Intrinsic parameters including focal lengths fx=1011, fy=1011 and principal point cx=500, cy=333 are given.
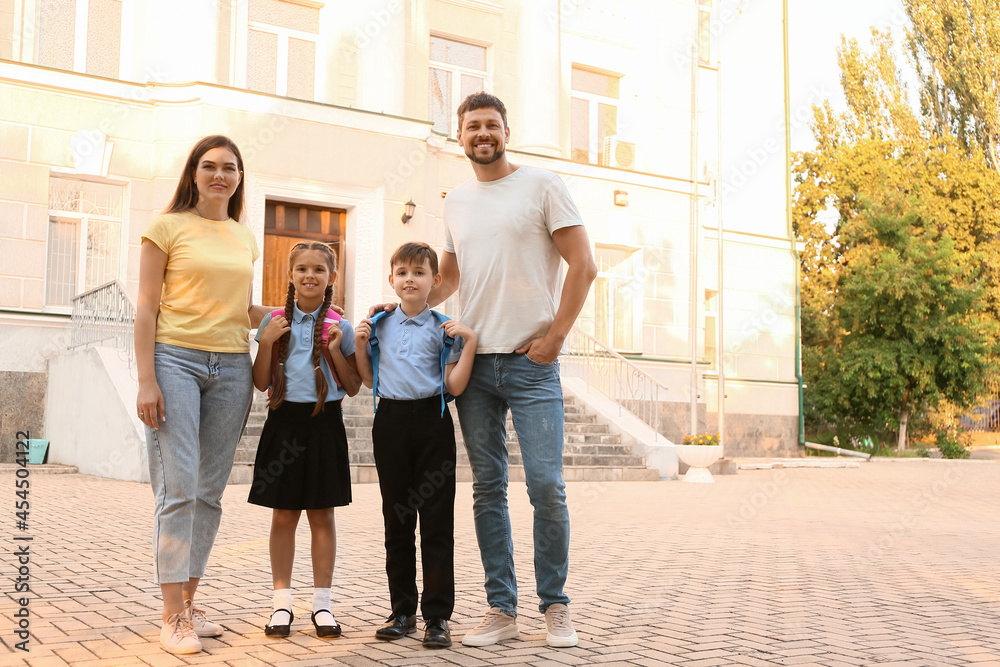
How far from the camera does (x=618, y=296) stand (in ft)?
73.4

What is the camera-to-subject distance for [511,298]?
422 cm

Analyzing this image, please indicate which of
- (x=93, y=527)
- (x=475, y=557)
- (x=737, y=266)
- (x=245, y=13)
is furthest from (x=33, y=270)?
(x=737, y=266)

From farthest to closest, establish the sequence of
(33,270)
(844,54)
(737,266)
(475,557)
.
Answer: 1. (844,54)
2. (737,266)
3. (33,270)
4. (475,557)

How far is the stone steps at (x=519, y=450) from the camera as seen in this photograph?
1257 cm

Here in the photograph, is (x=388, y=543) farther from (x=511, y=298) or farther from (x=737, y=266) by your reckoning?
(x=737, y=266)

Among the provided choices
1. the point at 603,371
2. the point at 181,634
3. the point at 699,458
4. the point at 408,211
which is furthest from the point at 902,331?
the point at 181,634

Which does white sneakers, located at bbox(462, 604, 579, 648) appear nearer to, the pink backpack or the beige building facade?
the pink backpack

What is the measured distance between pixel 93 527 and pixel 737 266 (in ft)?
67.3

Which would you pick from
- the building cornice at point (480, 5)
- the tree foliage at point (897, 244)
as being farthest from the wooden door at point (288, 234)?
the tree foliage at point (897, 244)

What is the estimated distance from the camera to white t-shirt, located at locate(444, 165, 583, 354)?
4.20 metres

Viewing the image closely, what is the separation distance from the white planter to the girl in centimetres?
1188

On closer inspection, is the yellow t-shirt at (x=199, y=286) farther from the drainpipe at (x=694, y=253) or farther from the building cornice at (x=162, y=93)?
the drainpipe at (x=694, y=253)

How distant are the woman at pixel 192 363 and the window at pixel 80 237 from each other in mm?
12855

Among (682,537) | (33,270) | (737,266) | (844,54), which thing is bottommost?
(682,537)
